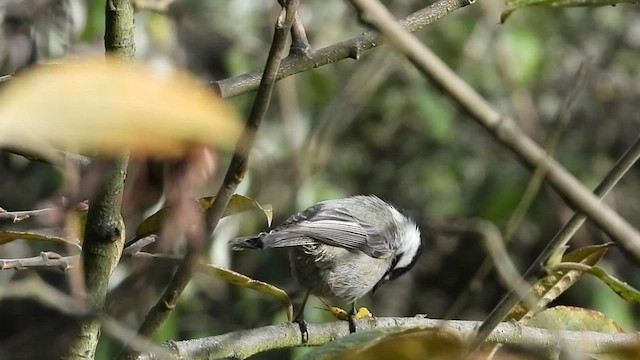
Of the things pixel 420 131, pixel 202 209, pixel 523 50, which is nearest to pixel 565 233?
pixel 202 209

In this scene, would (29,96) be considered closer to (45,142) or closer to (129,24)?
(45,142)

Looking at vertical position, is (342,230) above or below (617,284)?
below

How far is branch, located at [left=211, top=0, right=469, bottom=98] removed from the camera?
159 cm

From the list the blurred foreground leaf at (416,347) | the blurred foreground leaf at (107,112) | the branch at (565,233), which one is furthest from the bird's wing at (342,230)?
the blurred foreground leaf at (107,112)

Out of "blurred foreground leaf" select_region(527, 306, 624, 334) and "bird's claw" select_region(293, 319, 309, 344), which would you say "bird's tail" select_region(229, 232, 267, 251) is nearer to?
"bird's claw" select_region(293, 319, 309, 344)

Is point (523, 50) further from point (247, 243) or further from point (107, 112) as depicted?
point (107, 112)

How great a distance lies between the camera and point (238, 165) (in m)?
0.96

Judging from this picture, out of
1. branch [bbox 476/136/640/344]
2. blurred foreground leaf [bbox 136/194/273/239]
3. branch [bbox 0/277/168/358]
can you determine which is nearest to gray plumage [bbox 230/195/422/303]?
blurred foreground leaf [bbox 136/194/273/239]

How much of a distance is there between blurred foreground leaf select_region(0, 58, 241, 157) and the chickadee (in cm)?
260

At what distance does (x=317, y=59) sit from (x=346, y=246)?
189 cm

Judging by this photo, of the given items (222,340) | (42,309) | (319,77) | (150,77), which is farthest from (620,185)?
(150,77)

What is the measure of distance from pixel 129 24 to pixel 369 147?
5009 millimetres

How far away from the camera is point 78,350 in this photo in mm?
1349

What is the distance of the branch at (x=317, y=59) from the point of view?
1.59 meters
